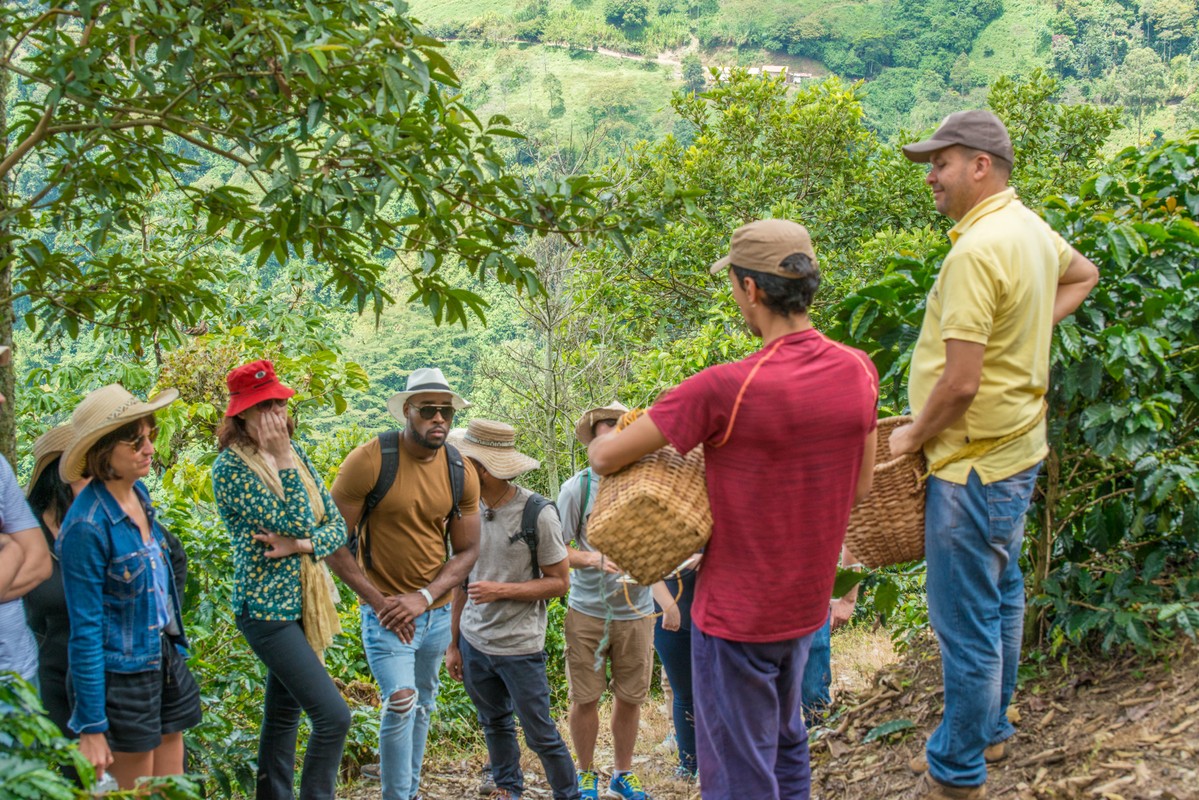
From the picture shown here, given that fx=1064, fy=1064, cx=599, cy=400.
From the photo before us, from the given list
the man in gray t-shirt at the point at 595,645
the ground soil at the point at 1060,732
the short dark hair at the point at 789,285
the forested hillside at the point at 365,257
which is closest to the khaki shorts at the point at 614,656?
the man in gray t-shirt at the point at 595,645

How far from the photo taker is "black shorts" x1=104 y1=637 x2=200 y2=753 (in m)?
3.37

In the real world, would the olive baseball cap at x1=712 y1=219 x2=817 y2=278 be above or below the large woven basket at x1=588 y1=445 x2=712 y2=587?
above

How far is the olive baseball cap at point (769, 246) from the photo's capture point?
2.67m

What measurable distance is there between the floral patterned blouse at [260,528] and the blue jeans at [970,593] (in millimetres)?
2243

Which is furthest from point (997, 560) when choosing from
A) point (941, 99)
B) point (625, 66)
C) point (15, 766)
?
point (625, 66)

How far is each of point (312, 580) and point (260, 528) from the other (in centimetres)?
28

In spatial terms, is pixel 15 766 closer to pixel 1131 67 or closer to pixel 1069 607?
pixel 1069 607

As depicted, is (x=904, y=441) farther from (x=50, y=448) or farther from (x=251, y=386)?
(x=50, y=448)

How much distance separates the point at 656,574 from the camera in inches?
110

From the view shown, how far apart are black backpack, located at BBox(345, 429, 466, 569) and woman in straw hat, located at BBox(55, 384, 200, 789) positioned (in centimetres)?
98

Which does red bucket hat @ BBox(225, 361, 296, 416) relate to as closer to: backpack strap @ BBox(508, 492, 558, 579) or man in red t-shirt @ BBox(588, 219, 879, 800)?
backpack strap @ BBox(508, 492, 558, 579)

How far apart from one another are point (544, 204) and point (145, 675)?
2.02 meters

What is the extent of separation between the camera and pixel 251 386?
158 inches

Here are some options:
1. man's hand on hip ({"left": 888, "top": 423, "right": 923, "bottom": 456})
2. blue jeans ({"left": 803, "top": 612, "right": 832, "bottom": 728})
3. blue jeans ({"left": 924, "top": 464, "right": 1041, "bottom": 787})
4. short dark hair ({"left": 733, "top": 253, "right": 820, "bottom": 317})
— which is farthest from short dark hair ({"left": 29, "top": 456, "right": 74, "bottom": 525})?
blue jeans ({"left": 803, "top": 612, "right": 832, "bottom": 728})
